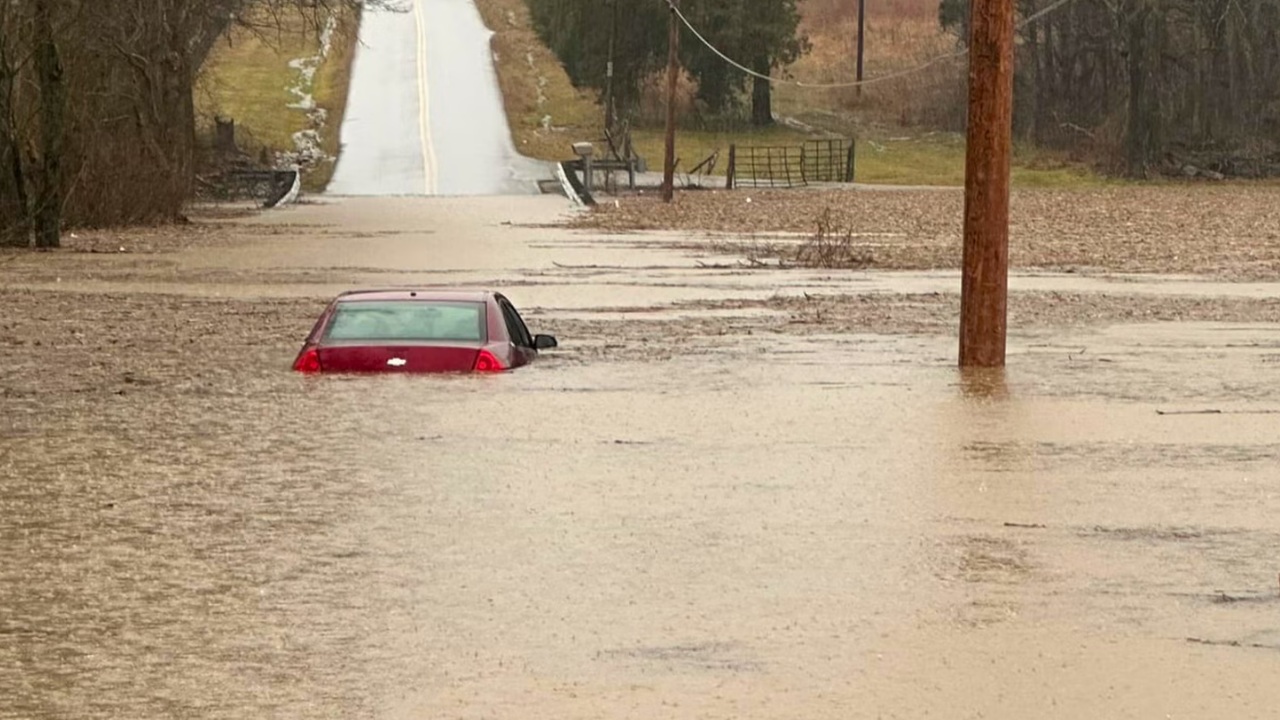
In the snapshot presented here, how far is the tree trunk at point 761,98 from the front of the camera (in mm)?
93375

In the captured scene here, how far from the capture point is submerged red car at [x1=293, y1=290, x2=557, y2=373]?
19.4 metres

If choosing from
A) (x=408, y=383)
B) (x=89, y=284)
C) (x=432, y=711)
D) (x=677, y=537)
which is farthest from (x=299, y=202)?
(x=432, y=711)

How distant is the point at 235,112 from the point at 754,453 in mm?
74812

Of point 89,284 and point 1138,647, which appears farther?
point 89,284

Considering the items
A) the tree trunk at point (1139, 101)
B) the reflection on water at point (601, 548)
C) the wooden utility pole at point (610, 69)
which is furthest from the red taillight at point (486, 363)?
the wooden utility pole at point (610, 69)

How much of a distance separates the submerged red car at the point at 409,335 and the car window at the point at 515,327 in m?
0.45

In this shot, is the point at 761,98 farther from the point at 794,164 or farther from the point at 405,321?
the point at 405,321

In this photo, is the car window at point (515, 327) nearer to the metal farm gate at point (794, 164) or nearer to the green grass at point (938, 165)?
the metal farm gate at point (794, 164)

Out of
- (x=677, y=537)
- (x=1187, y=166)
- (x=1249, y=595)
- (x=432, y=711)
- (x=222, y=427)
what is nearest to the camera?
(x=432, y=711)

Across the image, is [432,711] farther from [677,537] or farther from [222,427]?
[222,427]

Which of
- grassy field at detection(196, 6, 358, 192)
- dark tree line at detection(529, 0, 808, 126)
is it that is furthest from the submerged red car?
dark tree line at detection(529, 0, 808, 126)

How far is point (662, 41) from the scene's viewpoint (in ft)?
300

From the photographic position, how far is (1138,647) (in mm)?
10227

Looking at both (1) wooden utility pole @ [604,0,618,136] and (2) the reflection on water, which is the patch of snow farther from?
(2) the reflection on water
